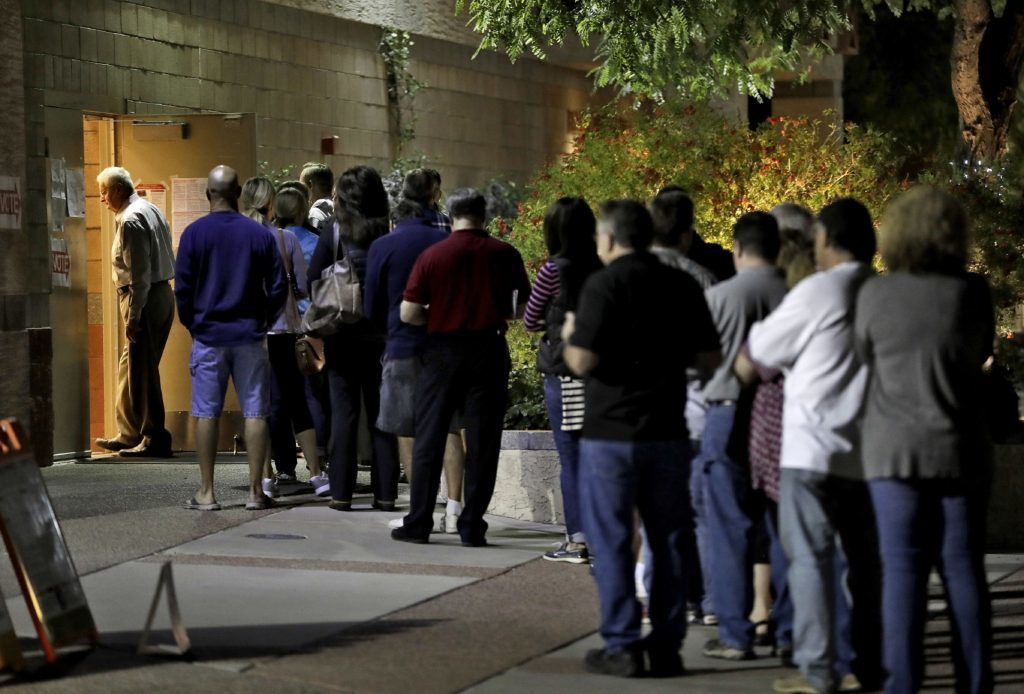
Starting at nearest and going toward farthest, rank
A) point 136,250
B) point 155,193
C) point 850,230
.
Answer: point 850,230 → point 136,250 → point 155,193

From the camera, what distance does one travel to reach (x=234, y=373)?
11.5 m

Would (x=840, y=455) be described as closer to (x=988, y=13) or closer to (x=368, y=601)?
(x=368, y=601)

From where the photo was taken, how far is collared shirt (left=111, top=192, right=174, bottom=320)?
14211 mm

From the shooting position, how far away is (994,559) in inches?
423

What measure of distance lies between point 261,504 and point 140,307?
313 centimetres

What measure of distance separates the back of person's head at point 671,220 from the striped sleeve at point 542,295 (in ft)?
3.43

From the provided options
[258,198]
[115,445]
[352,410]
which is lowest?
[115,445]

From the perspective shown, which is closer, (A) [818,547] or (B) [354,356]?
(A) [818,547]

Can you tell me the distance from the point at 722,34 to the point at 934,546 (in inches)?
442

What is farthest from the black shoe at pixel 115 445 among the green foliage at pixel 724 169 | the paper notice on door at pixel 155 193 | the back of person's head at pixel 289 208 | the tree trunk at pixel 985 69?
the tree trunk at pixel 985 69

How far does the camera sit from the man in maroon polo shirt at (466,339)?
397 inches

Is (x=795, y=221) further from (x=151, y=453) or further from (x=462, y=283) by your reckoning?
(x=151, y=453)

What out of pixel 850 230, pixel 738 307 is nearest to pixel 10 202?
pixel 738 307

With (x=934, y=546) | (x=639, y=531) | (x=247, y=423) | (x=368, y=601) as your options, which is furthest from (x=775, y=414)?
(x=247, y=423)
